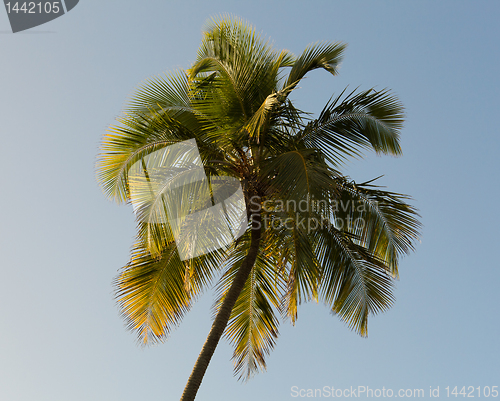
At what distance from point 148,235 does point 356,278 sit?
157 inches

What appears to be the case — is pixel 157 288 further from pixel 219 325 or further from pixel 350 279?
pixel 350 279

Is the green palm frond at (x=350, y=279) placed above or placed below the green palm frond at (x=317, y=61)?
below

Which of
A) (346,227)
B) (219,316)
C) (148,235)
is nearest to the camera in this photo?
(148,235)

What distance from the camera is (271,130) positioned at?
26.7 feet

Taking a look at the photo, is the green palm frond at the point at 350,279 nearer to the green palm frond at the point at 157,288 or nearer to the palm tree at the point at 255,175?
the palm tree at the point at 255,175

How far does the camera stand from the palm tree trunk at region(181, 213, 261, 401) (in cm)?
679

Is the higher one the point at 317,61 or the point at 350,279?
the point at 317,61

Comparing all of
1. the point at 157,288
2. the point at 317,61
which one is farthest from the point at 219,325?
the point at 317,61

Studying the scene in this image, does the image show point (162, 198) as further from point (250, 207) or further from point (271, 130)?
point (271, 130)

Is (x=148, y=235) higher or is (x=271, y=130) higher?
(x=271, y=130)

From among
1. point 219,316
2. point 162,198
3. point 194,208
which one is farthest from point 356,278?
point 162,198

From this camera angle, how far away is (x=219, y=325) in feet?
24.0

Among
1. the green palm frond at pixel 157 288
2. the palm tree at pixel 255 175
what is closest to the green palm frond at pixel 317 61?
the palm tree at pixel 255 175

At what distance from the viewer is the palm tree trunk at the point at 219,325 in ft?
22.3
